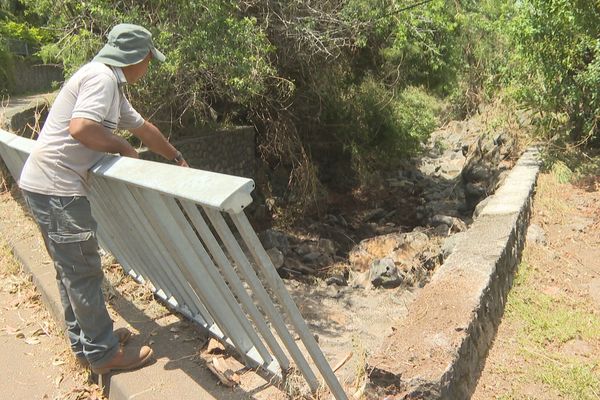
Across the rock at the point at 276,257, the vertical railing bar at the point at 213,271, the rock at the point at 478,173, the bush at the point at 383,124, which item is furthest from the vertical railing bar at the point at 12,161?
the rock at the point at 478,173

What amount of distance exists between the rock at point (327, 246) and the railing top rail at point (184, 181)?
6634 mm

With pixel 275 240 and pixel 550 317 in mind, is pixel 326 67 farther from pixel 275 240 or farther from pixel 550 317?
pixel 550 317

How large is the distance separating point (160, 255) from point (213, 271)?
0.60 meters

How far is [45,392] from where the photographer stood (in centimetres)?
342

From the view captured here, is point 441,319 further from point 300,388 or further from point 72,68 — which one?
point 72,68

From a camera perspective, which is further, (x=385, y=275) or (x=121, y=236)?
(x=385, y=275)

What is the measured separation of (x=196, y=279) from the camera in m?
2.82

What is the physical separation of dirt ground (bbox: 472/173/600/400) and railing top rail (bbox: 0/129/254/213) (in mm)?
2005

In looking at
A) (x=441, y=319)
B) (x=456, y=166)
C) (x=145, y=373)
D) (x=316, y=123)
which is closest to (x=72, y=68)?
(x=316, y=123)

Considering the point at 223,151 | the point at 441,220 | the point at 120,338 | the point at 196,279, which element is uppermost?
the point at 196,279

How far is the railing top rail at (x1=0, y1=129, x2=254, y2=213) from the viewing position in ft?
6.88

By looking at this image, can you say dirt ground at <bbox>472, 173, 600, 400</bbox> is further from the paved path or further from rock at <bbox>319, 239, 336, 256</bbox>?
rock at <bbox>319, 239, 336, 256</bbox>

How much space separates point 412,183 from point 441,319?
10.7 m

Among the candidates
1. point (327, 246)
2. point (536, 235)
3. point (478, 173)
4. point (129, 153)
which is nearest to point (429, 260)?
point (536, 235)
